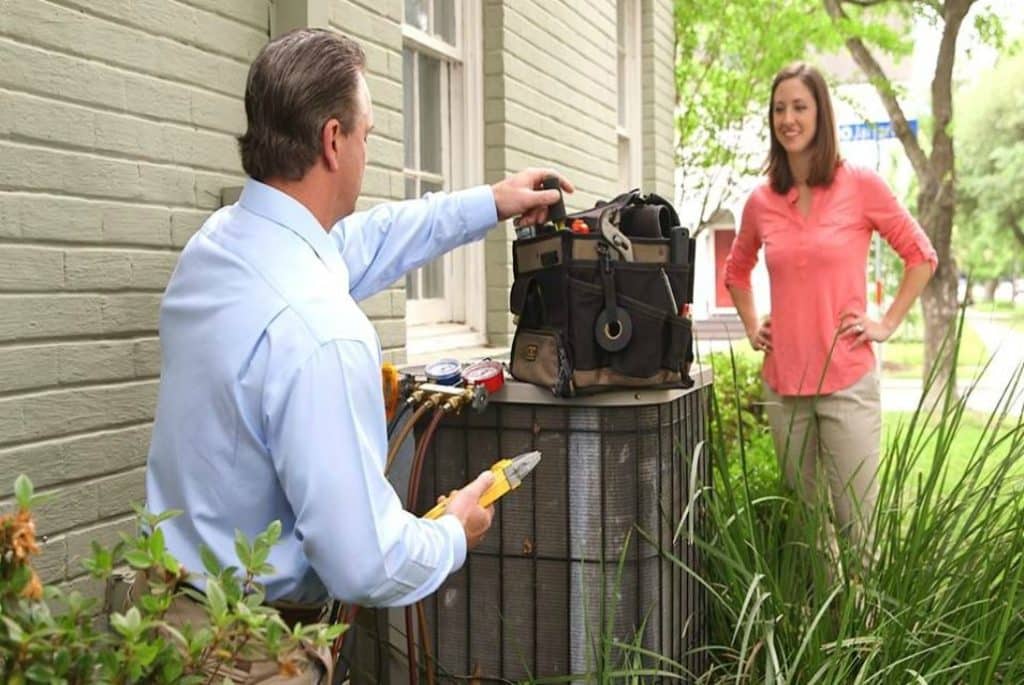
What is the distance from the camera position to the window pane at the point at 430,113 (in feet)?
17.5

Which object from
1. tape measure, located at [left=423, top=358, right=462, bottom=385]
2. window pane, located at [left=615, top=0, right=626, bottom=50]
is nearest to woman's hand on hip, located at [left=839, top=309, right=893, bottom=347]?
tape measure, located at [left=423, top=358, right=462, bottom=385]

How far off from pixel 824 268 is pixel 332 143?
8.20 ft

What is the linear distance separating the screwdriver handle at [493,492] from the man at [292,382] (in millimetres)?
39

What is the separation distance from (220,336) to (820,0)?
550 inches

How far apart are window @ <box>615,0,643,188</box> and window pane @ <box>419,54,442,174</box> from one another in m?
3.69

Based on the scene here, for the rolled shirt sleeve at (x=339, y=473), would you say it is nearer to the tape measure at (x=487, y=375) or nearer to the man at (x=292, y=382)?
the man at (x=292, y=382)

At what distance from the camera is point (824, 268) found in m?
4.17

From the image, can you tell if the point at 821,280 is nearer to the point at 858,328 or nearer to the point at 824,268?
the point at 824,268

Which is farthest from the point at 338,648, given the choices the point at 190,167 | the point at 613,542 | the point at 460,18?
the point at 460,18

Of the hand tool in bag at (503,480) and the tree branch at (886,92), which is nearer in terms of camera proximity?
the hand tool in bag at (503,480)

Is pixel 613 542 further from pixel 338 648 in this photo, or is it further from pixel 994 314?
pixel 994 314

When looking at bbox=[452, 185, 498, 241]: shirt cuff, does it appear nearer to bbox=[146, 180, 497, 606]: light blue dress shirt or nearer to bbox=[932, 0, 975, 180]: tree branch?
bbox=[146, 180, 497, 606]: light blue dress shirt

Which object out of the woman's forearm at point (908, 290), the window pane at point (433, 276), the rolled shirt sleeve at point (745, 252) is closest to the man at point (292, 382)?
the rolled shirt sleeve at point (745, 252)

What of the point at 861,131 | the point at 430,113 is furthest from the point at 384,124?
the point at 861,131
